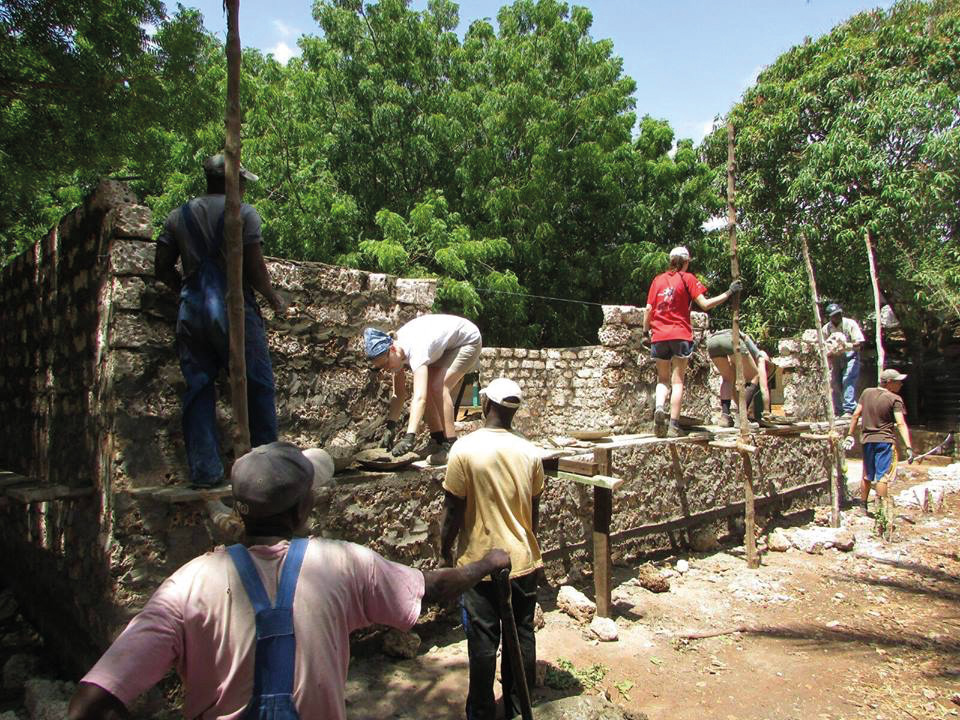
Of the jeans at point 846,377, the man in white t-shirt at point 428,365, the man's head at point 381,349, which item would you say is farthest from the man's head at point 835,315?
the man's head at point 381,349

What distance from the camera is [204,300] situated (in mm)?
3064

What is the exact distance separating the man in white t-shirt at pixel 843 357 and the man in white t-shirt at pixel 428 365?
7.16 m

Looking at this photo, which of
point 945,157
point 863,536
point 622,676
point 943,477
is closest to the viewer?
point 622,676

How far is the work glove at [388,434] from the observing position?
14.6 ft

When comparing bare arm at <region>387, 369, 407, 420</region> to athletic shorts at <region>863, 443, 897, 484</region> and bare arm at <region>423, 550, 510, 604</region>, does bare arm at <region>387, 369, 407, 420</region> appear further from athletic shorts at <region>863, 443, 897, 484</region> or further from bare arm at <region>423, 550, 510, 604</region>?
athletic shorts at <region>863, 443, 897, 484</region>

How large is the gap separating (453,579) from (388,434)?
259cm

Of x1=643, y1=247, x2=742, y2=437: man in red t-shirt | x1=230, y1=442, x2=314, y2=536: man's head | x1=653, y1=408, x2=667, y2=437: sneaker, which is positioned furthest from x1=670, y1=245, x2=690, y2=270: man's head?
x1=230, y1=442, x2=314, y2=536: man's head

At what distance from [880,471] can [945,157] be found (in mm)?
7298

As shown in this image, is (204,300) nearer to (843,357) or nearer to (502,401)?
(502,401)

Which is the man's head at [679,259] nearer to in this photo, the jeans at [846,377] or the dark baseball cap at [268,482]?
the jeans at [846,377]

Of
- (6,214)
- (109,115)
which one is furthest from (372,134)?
(109,115)

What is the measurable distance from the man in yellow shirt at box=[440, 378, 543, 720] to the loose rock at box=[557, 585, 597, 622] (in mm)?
1477

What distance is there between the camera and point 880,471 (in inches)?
303

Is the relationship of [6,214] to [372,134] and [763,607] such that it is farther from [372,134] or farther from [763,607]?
[763,607]
